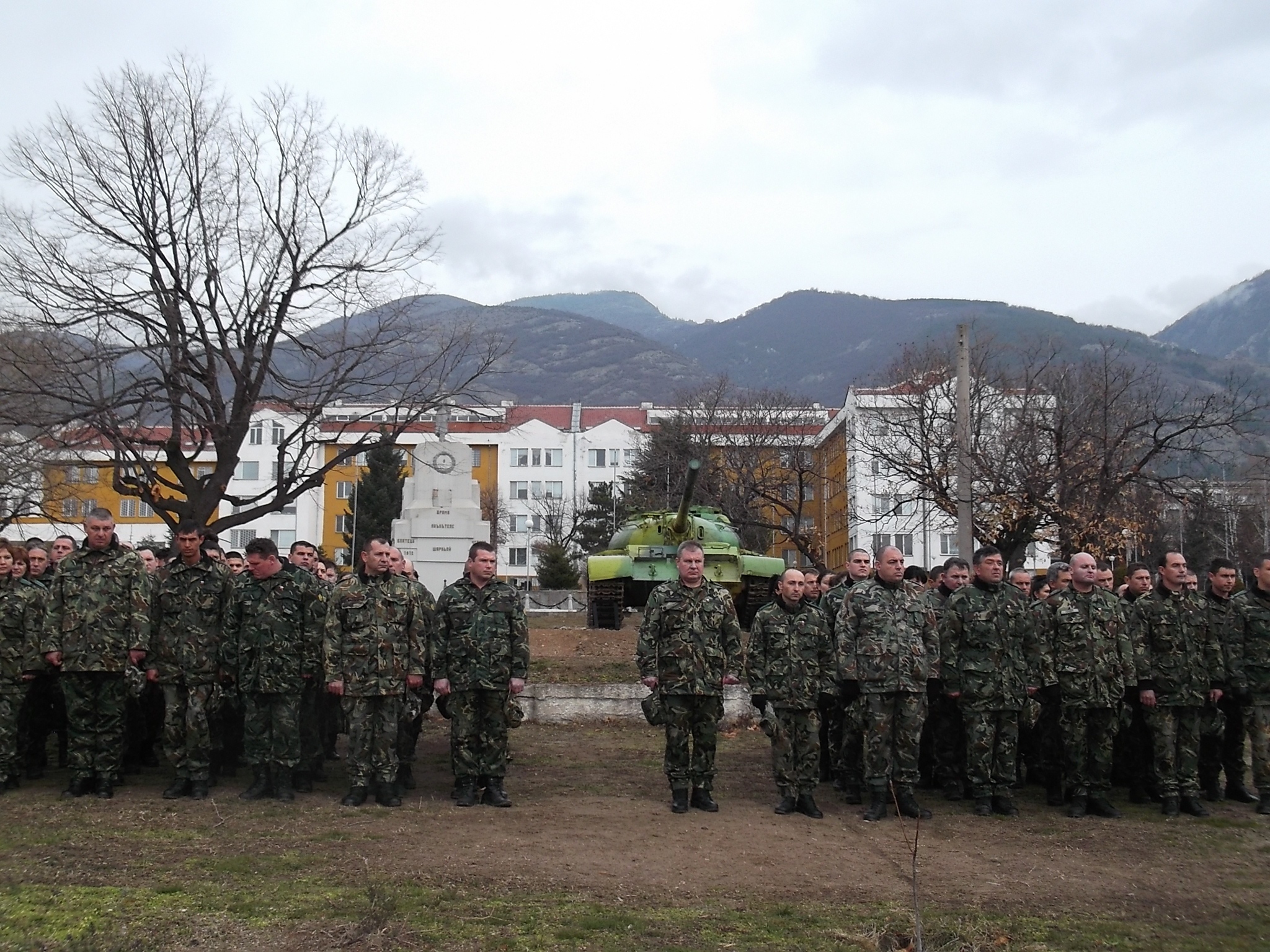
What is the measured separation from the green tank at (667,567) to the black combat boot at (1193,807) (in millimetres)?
9105

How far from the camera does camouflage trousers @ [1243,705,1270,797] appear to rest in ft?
29.9

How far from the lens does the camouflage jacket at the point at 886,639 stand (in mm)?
8688

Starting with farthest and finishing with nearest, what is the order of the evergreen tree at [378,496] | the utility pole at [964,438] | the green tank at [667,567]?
the evergreen tree at [378,496] → the utility pole at [964,438] → the green tank at [667,567]

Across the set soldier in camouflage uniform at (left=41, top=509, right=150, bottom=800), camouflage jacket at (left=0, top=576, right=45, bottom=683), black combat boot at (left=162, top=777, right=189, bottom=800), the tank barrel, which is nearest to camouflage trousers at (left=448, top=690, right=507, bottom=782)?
black combat boot at (left=162, top=777, right=189, bottom=800)

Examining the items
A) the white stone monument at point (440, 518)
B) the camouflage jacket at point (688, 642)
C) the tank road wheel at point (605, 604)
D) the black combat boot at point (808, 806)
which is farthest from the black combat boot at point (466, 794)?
the white stone monument at point (440, 518)

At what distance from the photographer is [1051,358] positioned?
3366 centimetres

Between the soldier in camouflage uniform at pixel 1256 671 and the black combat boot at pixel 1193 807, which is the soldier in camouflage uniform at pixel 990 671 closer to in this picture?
the black combat boot at pixel 1193 807

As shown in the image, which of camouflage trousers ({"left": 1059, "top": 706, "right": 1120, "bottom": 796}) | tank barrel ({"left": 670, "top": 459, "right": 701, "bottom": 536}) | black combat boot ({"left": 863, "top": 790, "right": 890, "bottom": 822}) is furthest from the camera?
tank barrel ({"left": 670, "top": 459, "right": 701, "bottom": 536})

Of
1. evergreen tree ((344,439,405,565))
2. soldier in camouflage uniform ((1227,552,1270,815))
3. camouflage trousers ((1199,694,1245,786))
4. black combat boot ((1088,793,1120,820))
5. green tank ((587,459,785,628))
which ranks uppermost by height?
evergreen tree ((344,439,405,565))

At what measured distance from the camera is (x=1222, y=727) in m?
9.55

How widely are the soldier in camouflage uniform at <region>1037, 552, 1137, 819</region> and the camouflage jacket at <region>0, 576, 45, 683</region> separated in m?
7.77

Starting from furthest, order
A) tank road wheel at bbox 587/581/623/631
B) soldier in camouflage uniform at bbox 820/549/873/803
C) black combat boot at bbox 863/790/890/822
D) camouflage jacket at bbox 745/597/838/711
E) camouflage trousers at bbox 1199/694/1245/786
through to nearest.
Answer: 1. tank road wheel at bbox 587/581/623/631
2. camouflage trousers at bbox 1199/694/1245/786
3. soldier in camouflage uniform at bbox 820/549/873/803
4. camouflage jacket at bbox 745/597/838/711
5. black combat boot at bbox 863/790/890/822

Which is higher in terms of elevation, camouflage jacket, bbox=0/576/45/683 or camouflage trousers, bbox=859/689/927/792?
camouflage jacket, bbox=0/576/45/683

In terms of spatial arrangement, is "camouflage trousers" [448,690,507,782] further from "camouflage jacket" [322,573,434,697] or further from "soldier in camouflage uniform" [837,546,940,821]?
"soldier in camouflage uniform" [837,546,940,821]
